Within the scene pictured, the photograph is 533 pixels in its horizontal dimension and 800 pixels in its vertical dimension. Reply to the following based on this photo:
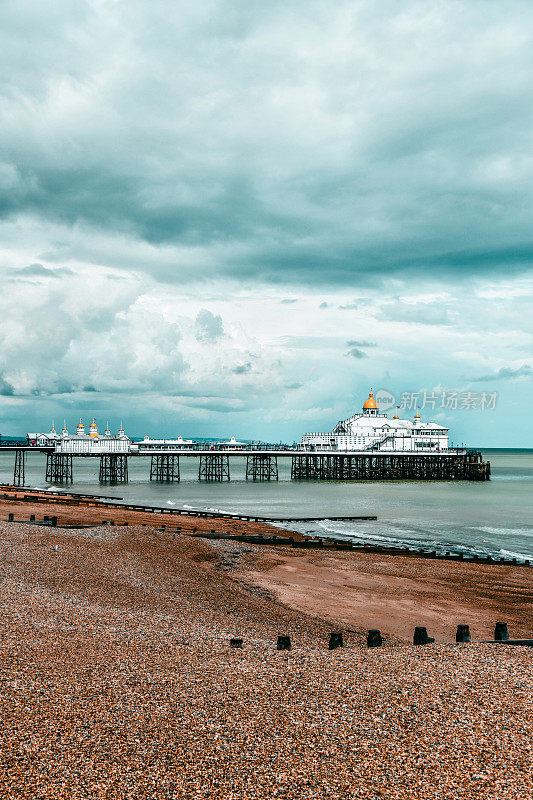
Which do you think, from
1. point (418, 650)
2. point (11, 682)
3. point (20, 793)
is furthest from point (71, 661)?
point (418, 650)

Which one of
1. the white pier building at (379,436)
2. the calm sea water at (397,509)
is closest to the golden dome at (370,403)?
the white pier building at (379,436)

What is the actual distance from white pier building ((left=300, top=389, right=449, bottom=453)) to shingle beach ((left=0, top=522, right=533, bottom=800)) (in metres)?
91.5

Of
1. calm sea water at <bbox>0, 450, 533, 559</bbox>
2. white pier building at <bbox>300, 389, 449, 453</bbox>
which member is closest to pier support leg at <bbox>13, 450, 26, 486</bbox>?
calm sea water at <bbox>0, 450, 533, 559</bbox>

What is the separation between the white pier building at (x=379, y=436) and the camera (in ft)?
349

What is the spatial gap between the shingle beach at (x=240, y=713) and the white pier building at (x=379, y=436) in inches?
3603

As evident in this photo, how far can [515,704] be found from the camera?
7.80 meters

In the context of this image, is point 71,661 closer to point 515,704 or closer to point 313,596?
point 515,704

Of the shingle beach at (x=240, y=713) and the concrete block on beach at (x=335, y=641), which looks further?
the concrete block on beach at (x=335, y=641)

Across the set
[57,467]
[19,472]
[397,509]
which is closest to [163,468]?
[57,467]

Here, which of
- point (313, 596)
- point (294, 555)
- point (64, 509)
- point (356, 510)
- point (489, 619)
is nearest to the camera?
point (489, 619)

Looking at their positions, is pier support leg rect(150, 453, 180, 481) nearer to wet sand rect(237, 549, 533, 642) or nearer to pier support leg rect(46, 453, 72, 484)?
pier support leg rect(46, 453, 72, 484)

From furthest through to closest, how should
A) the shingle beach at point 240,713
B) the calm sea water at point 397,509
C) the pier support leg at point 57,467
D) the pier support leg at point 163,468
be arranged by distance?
the pier support leg at point 163,468
the pier support leg at point 57,467
the calm sea water at point 397,509
the shingle beach at point 240,713

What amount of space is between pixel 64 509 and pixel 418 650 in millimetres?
34351

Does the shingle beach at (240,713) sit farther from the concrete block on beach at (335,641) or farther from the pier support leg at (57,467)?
the pier support leg at (57,467)
